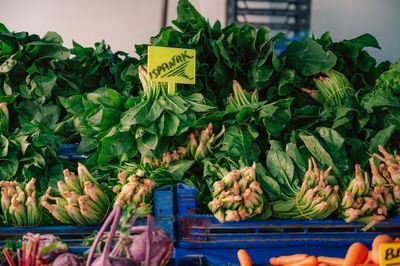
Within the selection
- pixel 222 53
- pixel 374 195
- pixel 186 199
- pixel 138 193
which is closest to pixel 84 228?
pixel 138 193

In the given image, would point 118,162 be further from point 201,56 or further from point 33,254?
point 33,254

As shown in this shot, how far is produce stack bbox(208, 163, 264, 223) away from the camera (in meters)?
1.50

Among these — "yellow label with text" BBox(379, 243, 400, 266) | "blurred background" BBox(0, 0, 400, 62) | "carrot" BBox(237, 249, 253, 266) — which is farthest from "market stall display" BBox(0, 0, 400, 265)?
"blurred background" BBox(0, 0, 400, 62)

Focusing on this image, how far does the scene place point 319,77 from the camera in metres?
2.14

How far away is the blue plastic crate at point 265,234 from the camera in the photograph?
157 cm

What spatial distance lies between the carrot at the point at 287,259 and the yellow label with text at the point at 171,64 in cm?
107

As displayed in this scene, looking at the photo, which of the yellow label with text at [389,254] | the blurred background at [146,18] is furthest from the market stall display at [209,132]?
the blurred background at [146,18]

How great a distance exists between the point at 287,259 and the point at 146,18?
2.54 meters

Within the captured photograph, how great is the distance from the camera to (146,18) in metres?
3.15

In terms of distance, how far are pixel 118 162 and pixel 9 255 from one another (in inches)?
38.9

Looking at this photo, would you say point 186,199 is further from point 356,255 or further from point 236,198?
point 356,255

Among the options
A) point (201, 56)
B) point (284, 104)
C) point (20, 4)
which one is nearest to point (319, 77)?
point (284, 104)

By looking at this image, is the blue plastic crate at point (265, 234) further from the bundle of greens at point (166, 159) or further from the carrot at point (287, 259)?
the bundle of greens at point (166, 159)

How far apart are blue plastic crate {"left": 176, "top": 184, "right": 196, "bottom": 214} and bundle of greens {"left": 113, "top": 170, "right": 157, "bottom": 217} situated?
5.4 inches
